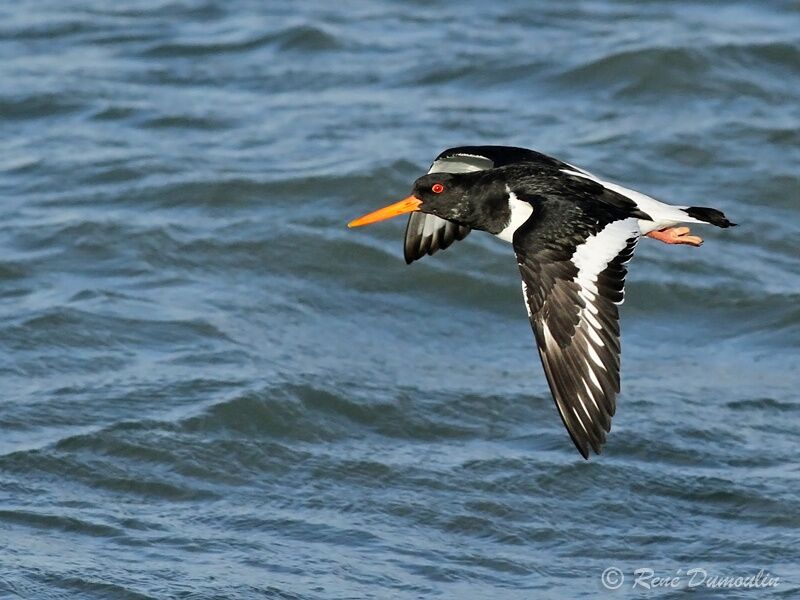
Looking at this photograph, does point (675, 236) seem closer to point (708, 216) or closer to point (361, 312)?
point (708, 216)

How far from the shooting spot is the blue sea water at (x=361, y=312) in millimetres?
7309

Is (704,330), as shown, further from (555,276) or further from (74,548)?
(74,548)

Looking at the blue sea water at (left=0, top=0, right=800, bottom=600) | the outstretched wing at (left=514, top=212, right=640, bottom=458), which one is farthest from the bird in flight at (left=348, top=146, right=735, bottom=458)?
the blue sea water at (left=0, top=0, right=800, bottom=600)

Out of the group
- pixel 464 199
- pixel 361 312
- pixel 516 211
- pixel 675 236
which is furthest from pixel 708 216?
pixel 361 312

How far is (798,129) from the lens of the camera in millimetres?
12922

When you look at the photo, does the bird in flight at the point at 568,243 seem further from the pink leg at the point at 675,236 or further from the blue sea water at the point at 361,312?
the blue sea water at the point at 361,312

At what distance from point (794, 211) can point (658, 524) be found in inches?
186

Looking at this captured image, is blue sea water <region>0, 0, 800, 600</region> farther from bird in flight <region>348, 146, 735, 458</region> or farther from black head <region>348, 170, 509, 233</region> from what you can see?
black head <region>348, 170, 509, 233</region>

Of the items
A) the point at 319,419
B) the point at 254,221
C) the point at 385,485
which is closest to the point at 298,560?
Answer: the point at 385,485

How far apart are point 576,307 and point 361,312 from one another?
3.61 m

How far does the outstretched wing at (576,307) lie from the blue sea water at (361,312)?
1.05 meters

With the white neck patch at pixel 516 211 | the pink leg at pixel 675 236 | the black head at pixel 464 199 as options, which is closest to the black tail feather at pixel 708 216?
the pink leg at pixel 675 236

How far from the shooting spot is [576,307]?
662 centimetres

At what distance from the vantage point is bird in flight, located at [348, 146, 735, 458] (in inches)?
256
